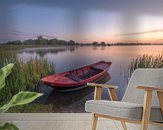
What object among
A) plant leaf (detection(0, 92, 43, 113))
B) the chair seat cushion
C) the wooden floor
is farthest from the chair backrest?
plant leaf (detection(0, 92, 43, 113))

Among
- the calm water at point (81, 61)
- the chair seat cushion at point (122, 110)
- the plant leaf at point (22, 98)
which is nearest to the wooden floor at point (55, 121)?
the calm water at point (81, 61)

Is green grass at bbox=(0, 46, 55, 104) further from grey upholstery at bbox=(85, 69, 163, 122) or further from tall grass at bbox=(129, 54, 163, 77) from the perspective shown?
grey upholstery at bbox=(85, 69, 163, 122)

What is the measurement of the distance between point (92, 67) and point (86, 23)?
27.1 inches

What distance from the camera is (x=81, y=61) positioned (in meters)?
4.42

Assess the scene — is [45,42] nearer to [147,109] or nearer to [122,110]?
[122,110]

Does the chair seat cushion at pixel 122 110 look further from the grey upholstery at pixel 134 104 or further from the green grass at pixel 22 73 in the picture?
the green grass at pixel 22 73

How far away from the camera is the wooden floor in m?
3.59

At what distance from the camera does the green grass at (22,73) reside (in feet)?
14.0

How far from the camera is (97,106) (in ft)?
8.82

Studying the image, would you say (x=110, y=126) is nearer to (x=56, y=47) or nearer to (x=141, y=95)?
(x=141, y=95)

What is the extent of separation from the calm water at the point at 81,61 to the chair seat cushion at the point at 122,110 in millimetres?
1498

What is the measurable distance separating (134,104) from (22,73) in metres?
2.13

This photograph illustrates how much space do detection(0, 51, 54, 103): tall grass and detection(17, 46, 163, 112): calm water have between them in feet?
0.31

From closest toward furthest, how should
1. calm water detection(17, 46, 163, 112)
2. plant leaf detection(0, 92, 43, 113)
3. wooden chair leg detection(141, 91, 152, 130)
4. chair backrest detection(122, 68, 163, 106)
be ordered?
plant leaf detection(0, 92, 43, 113)
wooden chair leg detection(141, 91, 152, 130)
chair backrest detection(122, 68, 163, 106)
calm water detection(17, 46, 163, 112)
